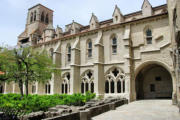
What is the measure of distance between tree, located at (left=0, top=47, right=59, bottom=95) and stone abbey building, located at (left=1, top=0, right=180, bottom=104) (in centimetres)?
526

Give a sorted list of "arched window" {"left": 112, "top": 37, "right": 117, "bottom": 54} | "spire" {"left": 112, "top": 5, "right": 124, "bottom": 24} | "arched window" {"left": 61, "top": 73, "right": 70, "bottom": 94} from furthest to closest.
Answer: "arched window" {"left": 61, "top": 73, "right": 70, "bottom": 94}
"spire" {"left": 112, "top": 5, "right": 124, "bottom": 24}
"arched window" {"left": 112, "top": 37, "right": 117, "bottom": 54}

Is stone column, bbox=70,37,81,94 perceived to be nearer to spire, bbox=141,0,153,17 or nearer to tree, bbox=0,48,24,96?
tree, bbox=0,48,24,96

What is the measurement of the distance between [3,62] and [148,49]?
18485 mm

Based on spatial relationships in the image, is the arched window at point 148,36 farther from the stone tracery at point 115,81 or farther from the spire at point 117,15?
the spire at point 117,15

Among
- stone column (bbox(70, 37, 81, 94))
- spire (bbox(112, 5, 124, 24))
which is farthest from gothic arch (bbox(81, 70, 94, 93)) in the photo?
spire (bbox(112, 5, 124, 24))

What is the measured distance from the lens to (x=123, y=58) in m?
21.5

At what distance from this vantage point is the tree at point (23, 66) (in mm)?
19828

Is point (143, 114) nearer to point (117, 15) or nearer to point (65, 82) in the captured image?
point (65, 82)

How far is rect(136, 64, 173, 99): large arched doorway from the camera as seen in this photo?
2208cm

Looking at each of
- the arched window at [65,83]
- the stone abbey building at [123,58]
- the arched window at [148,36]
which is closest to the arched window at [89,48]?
the stone abbey building at [123,58]

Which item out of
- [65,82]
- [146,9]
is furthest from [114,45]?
[65,82]

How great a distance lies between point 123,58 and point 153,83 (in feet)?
20.5

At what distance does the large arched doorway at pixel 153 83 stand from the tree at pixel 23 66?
538 inches

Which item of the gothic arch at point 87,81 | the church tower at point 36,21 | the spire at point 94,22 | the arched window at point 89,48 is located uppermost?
the church tower at point 36,21
